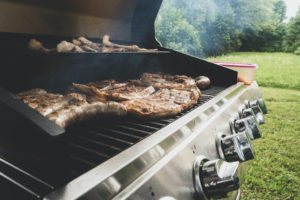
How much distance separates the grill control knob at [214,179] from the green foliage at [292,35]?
79.2ft

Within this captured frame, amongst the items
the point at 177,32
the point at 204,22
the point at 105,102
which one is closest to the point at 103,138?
the point at 105,102

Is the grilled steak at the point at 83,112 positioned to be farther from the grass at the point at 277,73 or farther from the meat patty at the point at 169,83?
the grass at the point at 277,73

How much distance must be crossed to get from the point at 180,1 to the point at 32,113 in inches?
402

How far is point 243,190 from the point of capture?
286 centimetres

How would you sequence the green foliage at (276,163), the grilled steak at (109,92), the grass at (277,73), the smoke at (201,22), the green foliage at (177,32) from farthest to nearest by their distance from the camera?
the grass at (277,73) < the smoke at (201,22) < the green foliage at (177,32) < the green foliage at (276,163) < the grilled steak at (109,92)

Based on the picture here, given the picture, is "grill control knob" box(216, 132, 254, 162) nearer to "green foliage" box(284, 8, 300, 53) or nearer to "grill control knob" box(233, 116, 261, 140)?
"grill control knob" box(233, 116, 261, 140)

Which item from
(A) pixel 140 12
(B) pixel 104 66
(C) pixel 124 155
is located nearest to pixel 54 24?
(B) pixel 104 66

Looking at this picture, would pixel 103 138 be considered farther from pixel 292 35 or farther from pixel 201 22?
pixel 292 35

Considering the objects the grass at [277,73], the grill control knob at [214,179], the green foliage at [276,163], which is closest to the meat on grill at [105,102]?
the grill control knob at [214,179]

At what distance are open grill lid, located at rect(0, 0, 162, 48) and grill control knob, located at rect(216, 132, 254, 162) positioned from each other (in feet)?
5.96

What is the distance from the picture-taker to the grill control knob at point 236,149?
3.89ft

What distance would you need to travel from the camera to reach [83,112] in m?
1.23

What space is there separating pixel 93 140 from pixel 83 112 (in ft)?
0.81

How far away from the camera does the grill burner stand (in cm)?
61
